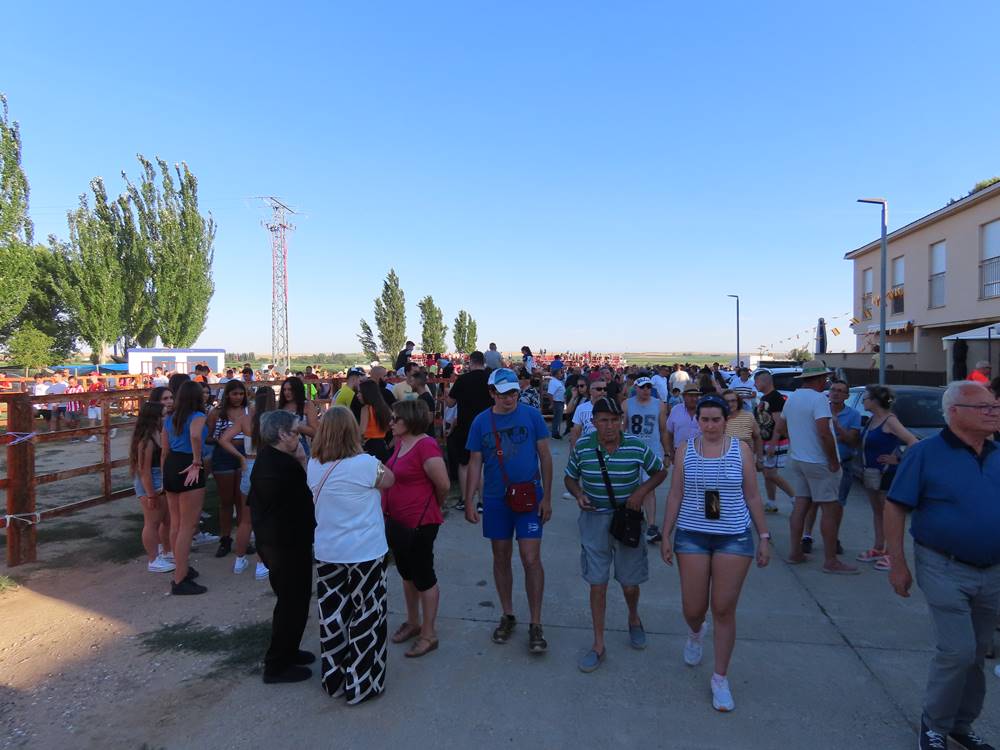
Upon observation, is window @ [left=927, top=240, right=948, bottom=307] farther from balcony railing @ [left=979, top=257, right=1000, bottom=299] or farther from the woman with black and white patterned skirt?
the woman with black and white patterned skirt

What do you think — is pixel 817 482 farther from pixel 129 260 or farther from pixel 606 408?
pixel 129 260

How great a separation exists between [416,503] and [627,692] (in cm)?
159

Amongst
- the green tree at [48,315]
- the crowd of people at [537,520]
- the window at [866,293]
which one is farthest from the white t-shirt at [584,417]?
the green tree at [48,315]

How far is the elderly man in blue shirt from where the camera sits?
2.61 meters

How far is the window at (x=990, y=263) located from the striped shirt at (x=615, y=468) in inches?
833

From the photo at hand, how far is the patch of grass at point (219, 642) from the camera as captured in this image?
371 centimetres

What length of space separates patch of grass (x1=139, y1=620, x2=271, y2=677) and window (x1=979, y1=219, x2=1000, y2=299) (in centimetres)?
2297

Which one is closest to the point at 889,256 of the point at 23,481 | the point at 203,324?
the point at 23,481

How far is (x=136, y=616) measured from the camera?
4.40m

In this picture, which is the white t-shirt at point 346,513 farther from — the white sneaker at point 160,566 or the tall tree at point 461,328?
the tall tree at point 461,328

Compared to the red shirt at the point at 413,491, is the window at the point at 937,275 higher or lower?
higher

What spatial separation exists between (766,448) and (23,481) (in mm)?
7376

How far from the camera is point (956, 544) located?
2619 mm

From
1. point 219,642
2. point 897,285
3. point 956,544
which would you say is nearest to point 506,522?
point 219,642
